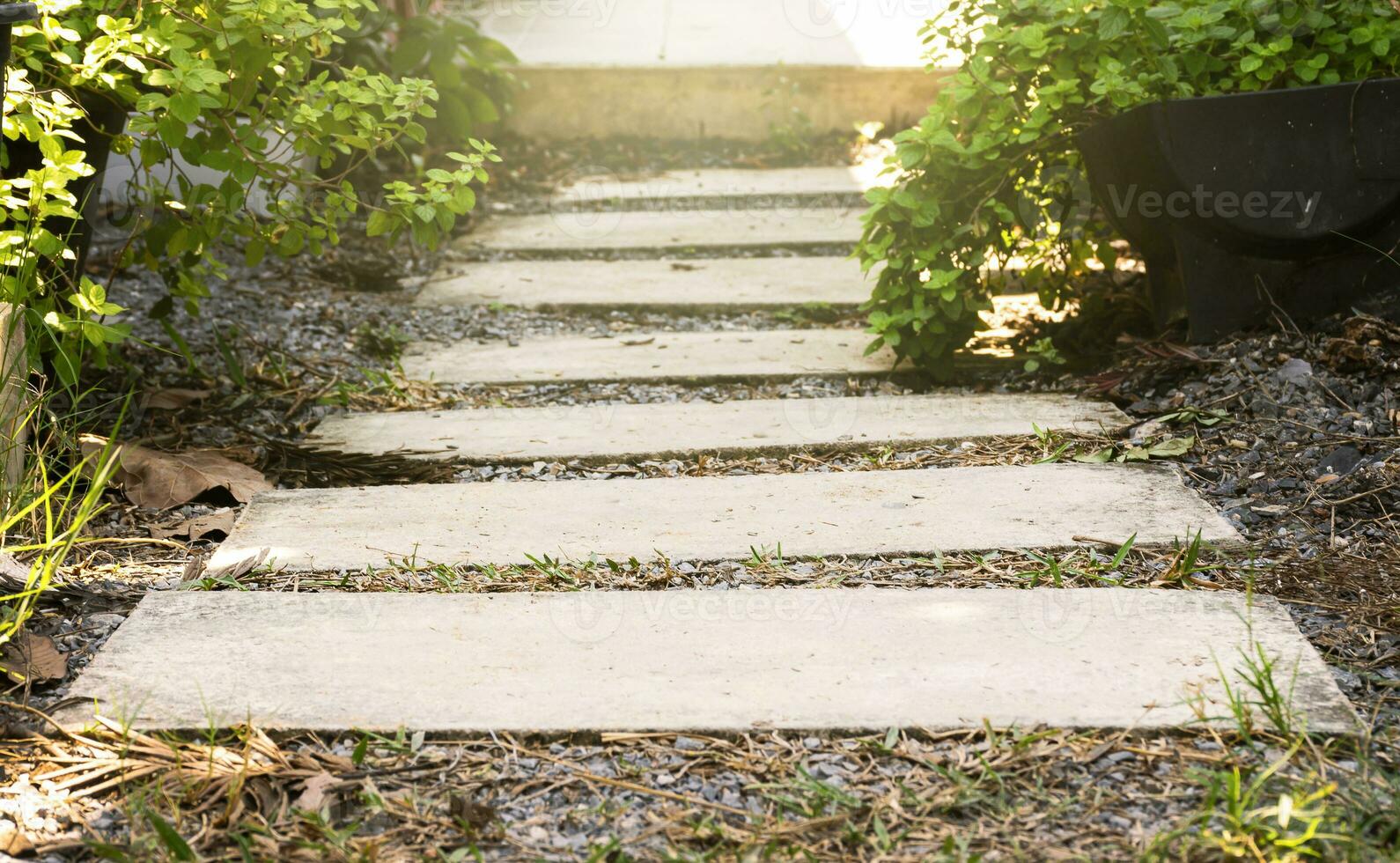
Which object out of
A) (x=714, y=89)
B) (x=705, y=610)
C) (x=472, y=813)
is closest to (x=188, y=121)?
(x=705, y=610)

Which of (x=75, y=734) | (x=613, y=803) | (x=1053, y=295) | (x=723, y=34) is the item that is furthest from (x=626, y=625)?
(x=723, y=34)

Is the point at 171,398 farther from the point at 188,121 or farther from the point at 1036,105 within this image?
the point at 1036,105

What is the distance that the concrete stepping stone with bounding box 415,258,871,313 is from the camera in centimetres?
371

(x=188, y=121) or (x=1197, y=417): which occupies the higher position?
(x=188, y=121)

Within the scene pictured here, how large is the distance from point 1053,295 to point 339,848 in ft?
7.88

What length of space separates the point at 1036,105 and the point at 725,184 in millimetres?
2413

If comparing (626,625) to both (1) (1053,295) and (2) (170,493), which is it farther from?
(1) (1053,295)

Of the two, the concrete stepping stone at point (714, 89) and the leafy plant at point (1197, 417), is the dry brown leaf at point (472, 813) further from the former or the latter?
the concrete stepping stone at point (714, 89)

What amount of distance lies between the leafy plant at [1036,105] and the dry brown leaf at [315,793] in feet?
6.09

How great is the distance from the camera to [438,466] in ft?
8.20

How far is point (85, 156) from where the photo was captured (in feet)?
8.17

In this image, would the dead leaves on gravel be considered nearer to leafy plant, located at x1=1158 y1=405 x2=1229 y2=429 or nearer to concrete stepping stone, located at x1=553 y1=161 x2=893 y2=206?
leafy plant, located at x1=1158 y1=405 x2=1229 y2=429

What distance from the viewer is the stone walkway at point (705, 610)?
5.11 ft

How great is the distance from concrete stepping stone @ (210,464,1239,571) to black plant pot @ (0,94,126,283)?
0.79 metres
